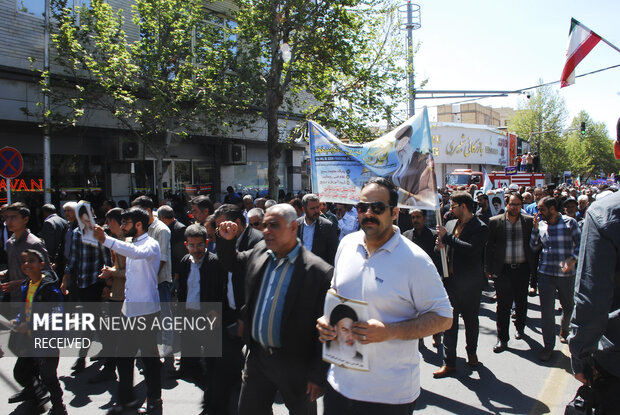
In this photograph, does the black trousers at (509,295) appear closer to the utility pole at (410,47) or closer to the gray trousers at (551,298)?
the gray trousers at (551,298)

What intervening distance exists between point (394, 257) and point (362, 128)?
1251cm

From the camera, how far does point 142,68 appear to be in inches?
493

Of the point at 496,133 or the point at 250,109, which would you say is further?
the point at 496,133

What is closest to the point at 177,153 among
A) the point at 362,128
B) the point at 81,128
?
the point at 81,128

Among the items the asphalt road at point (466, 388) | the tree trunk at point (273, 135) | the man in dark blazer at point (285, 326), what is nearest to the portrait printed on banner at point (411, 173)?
the man in dark blazer at point (285, 326)

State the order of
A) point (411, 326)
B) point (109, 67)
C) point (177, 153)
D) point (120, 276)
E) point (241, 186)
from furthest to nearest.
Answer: point (241, 186)
point (177, 153)
point (109, 67)
point (120, 276)
point (411, 326)

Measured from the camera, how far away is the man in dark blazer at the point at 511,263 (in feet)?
19.6

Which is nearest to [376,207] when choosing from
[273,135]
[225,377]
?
[225,377]

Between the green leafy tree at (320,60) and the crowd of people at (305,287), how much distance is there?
6.92 metres

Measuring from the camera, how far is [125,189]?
50.7 ft

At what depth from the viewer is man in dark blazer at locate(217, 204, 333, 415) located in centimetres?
289

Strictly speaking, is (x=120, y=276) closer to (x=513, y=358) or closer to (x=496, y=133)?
(x=513, y=358)

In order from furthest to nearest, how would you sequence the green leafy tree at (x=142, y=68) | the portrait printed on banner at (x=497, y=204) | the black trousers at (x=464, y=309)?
1. the green leafy tree at (x=142, y=68)
2. the portrait printed on banner at (x=497, y=204)
3. the black trousers at (x=464, y=309)

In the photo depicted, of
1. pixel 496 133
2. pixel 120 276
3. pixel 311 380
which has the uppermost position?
pixel 496 133
